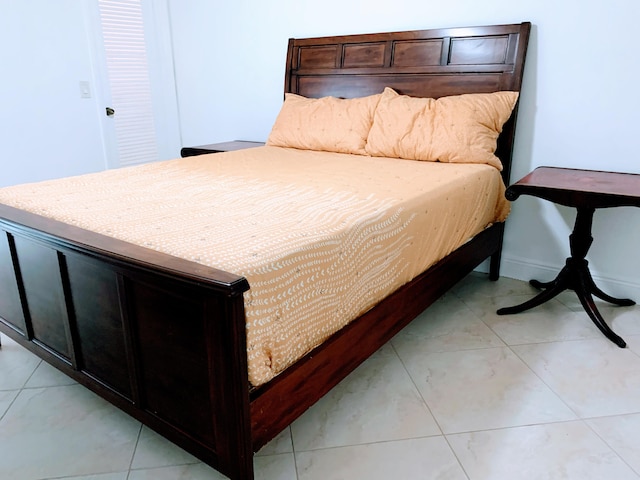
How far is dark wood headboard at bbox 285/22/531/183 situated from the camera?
7.82ft

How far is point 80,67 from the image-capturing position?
3273mm

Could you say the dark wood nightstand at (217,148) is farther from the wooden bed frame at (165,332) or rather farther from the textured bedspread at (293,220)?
the wooden bed frame at (165,332)

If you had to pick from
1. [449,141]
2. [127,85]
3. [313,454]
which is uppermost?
[127,85]

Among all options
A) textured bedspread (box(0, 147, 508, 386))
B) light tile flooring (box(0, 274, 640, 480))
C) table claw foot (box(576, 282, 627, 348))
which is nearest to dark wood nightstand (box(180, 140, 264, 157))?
textured bedspread (box(0, 147, 508, 386))

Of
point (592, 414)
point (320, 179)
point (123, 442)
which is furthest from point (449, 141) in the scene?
point (123, 442)

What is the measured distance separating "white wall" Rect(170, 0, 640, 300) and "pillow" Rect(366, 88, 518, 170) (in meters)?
0.25

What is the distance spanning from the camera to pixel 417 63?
262cm

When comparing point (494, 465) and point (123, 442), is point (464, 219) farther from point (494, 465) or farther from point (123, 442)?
point (123, 442)

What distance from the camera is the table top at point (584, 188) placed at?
1.82 m

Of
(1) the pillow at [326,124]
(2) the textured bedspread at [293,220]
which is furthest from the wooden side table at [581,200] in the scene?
(1) the pillow at [326,124]

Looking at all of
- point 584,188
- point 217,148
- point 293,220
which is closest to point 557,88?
point 584,188

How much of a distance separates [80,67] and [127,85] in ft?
1.20

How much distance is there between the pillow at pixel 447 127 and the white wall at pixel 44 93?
2.20 metres

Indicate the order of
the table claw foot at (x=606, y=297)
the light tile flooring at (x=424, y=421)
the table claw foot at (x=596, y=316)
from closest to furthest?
the light tile flooring at (x=424, y=421) → the table claw foot at (x=596, y=316) → the table claw foot at (x=606, y=297)
